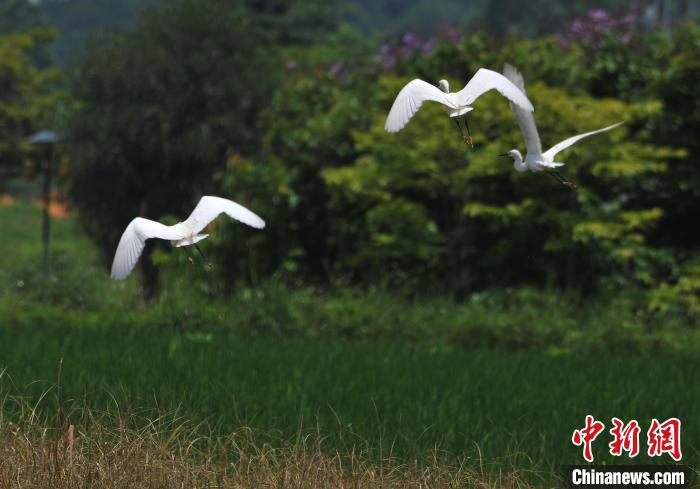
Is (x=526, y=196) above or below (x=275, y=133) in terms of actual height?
below

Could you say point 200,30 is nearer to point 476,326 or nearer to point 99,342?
point 476,326

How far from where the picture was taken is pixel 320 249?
43.7ft

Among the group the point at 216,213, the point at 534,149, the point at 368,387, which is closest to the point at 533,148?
the point at 534,149

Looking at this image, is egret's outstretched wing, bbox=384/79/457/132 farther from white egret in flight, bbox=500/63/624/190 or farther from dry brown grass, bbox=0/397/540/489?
dry brown grass, bbox=0/397/540/489

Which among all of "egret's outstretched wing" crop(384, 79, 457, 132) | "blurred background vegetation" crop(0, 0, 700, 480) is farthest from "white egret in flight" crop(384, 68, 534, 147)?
"blurred background vegetation" crop(0, 0, 700, 480)

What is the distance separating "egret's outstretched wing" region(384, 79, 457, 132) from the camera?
Answer: 9.23 feet

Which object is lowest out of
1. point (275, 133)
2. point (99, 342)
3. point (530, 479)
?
point (530, 479)

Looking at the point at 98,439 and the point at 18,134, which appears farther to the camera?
the point at 18,134

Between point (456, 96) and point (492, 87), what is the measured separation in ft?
0.34

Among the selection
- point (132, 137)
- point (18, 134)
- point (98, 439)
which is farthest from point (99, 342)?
point (18, 134)

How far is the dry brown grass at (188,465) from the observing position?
468 cm

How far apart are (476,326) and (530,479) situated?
16.4 ft
